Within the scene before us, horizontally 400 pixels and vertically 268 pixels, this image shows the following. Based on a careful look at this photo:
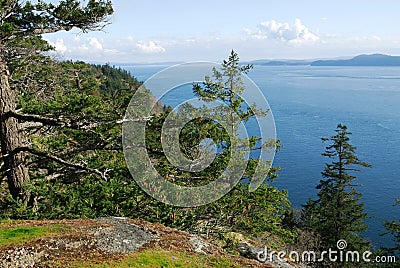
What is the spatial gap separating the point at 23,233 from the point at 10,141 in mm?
2500

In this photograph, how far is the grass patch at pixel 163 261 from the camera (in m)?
5.39

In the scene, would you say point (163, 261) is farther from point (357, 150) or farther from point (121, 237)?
point (357, 150)

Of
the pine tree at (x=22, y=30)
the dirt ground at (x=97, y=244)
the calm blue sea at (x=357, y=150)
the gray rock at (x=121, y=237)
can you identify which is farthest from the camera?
the calm blue sea at (x=357, y=150)

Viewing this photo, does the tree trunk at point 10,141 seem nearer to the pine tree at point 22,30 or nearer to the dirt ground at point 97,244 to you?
the pine tree at point 22,30

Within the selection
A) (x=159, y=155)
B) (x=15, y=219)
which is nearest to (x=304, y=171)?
(x=159, y=155)

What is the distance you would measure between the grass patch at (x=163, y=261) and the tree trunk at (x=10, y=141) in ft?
10.5

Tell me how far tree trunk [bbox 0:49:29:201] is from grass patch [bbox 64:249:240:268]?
3189mm

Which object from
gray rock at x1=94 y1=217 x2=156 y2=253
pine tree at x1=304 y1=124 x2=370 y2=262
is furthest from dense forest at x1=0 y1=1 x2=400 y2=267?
pine tree at x1=304 y1=124 x2=370 y2=262

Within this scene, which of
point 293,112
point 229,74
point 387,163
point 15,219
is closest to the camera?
point 15,219

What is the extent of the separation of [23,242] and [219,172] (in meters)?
5.65

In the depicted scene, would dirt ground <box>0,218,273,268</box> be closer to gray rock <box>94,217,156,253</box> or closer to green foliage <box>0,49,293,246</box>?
gray rock <box>94,217,156,253</box>

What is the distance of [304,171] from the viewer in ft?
147

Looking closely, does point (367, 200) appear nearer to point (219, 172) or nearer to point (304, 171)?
point (304, 171)

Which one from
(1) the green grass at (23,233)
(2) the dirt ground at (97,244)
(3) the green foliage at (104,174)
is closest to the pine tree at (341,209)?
(3) the green foliage at (104,174)
